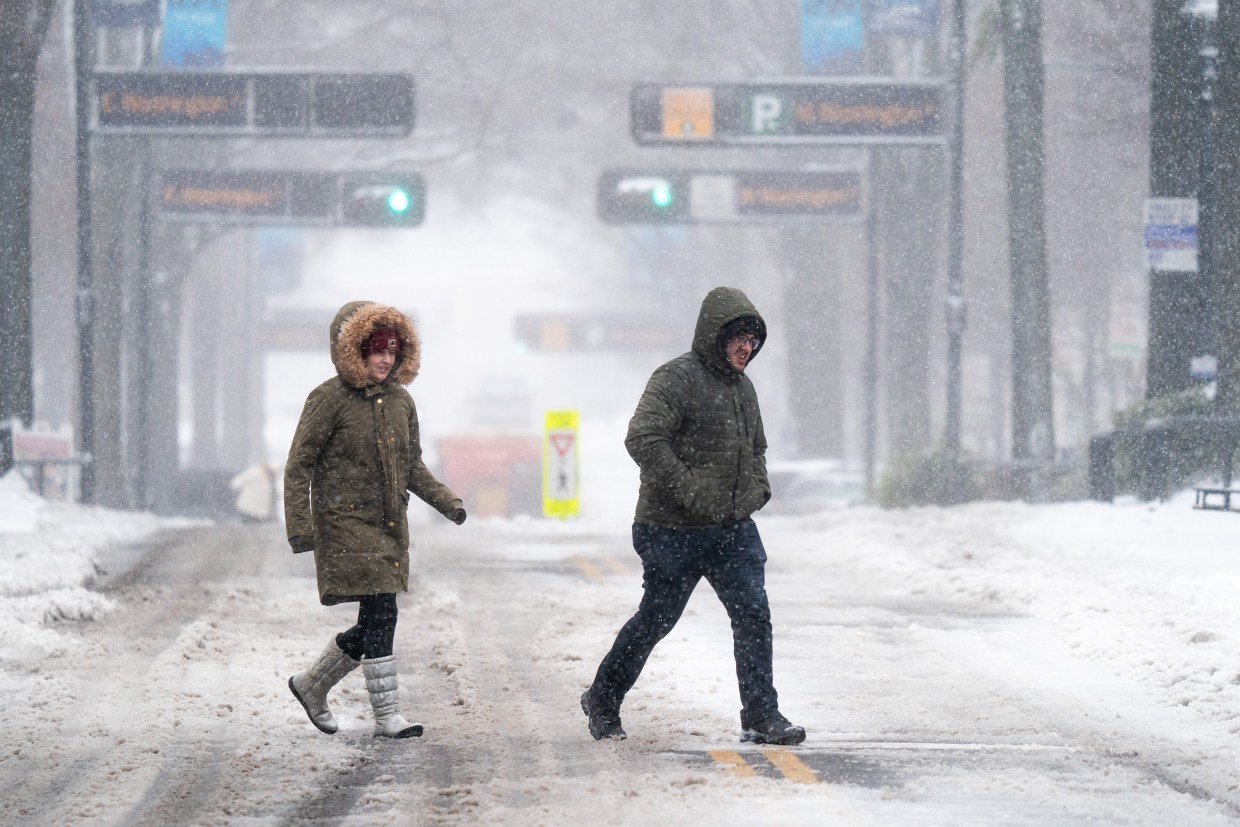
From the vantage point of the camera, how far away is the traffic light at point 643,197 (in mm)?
29141

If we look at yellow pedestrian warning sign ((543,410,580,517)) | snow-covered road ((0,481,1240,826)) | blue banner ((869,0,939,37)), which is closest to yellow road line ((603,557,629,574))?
snow-covered road ((0,481,1240,826))

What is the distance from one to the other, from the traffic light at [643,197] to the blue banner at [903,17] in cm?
576

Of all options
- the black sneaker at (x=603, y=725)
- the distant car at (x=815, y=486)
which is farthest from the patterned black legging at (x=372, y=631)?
the distant car at (x=815, y=486)

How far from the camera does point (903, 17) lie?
23984 millimetres

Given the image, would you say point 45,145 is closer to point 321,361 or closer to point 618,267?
point 618,267

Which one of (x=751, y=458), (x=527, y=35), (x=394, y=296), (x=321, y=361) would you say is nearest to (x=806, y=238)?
(x=527, y=35)

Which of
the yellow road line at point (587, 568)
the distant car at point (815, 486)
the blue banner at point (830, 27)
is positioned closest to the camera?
the yellow road line at point (587, 568)

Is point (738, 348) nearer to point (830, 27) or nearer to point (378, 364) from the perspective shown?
point (378, 364)

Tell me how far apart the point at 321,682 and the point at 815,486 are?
869 inches

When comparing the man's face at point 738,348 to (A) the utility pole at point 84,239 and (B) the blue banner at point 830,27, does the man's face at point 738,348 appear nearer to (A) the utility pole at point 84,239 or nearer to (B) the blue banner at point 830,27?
(A) the utility pole at point 84,239

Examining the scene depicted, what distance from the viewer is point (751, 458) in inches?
286

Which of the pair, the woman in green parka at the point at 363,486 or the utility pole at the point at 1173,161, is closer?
the woman in green parka at the point at 363,486

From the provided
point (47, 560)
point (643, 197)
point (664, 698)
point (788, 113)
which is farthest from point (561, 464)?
point (664, 698)

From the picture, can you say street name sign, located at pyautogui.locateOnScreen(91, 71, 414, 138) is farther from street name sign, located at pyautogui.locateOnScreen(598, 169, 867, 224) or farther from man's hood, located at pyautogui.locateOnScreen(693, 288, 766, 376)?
man's hood, located at pyautogui.locateOnScreen(693, 288, 766, 376)
